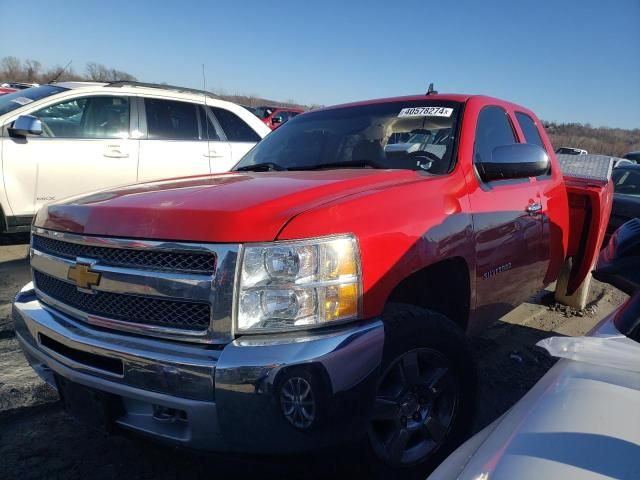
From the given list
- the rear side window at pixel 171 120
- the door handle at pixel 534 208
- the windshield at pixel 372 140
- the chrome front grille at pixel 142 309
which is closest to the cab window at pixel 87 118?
the rear side window at pixel 171 120

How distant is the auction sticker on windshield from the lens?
3.12m

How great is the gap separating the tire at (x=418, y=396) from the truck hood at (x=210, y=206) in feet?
1.97

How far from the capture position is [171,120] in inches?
259

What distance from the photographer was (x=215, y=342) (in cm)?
181

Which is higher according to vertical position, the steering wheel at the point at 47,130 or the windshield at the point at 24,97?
the windshield at the point at 24,97

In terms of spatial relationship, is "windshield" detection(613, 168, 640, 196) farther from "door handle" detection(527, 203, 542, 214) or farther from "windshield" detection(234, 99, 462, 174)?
"windshield" detection(234, 99, 462, 174)

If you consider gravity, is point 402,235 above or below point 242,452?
above

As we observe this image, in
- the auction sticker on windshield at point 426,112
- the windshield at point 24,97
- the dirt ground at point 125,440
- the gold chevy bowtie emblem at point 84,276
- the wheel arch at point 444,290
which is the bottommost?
the dirt ground at point 125,440

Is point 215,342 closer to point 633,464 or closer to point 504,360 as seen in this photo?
point 633,464

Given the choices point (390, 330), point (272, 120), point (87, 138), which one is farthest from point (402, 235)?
point (272, 120)

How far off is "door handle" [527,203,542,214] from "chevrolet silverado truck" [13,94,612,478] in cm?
39

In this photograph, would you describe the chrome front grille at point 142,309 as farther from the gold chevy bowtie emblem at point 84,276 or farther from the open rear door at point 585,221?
the open rear door at point 585,221

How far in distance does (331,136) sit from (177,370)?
6.78 ft

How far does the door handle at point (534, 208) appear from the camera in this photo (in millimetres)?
3219
